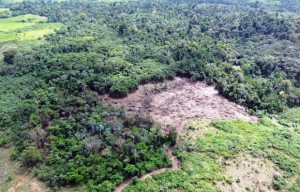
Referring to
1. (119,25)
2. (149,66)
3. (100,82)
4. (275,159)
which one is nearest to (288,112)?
(275,159)

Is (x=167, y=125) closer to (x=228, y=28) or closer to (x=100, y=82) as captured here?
(x=100, y=82)

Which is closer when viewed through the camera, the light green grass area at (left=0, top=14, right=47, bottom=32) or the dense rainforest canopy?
the dense rainforest canopy

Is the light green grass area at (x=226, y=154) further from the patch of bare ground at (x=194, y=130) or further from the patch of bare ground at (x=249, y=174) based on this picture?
the patch of bare ground at (x=249, y=174)

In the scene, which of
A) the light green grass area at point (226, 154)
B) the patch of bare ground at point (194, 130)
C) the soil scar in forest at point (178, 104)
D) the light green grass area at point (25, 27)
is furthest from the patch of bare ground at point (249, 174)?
the light green grass area at point (25, 27)

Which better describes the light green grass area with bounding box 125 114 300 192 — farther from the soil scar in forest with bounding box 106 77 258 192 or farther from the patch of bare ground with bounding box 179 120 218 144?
the soil scar in forest with bounding box 106 77 258 192

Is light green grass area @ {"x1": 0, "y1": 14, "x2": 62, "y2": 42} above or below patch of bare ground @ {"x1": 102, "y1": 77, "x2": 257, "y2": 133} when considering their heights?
below

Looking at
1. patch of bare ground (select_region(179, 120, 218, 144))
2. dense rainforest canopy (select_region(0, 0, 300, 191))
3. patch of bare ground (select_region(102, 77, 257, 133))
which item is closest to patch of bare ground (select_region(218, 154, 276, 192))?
patch of bare ground (select_region(179, 120, 218, 144))
